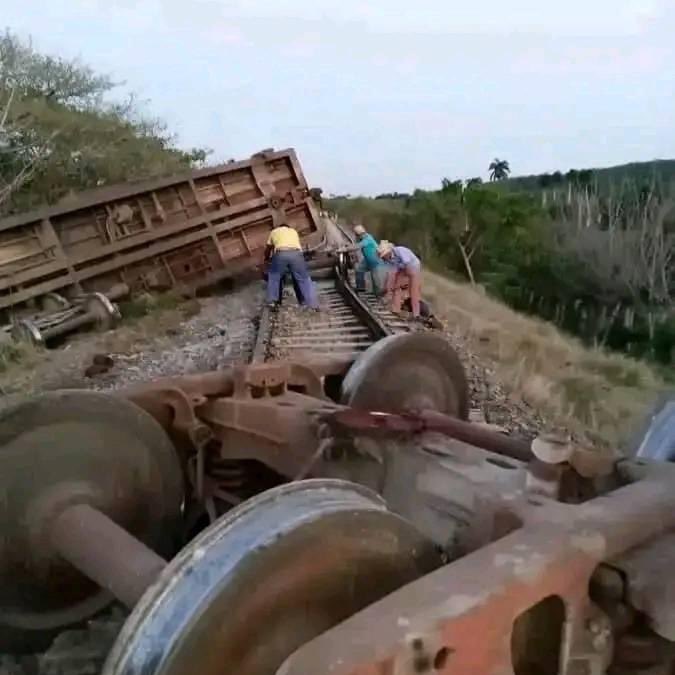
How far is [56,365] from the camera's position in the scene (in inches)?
379

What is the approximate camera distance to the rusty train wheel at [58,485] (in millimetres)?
3098

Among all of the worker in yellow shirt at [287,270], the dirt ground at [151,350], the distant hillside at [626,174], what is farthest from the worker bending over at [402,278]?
the distant hillside at [626,174]

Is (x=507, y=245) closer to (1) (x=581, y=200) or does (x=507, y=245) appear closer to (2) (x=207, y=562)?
(1) (x=581, y=200)

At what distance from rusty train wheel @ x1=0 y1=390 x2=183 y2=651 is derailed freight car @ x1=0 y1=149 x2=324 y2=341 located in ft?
26.9

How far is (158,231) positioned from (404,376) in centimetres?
1109

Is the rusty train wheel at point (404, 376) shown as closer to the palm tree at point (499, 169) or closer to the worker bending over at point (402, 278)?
the worker bending over at point (402, 278)

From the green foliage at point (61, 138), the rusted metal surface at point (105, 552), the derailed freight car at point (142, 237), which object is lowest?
the rusted metal surface at point (105, 552)

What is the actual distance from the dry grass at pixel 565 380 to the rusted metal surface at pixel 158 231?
339 cm

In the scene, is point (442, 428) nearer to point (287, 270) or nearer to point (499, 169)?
point (287, 270)

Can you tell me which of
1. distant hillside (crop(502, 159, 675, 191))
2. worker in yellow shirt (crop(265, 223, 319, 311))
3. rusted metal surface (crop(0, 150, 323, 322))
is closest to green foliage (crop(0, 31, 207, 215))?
rusted metal surface (crop(0, 150, 323, 322))

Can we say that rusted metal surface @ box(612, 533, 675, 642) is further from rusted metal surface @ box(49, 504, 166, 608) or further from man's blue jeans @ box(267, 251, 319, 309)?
man's blue jeans @ box(267, 251, 319, 309)

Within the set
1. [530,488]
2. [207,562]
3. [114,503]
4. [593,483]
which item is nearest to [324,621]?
[207,562]

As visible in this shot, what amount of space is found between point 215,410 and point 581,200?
44293 millimetres

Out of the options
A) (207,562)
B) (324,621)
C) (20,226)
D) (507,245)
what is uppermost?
(20,226)
